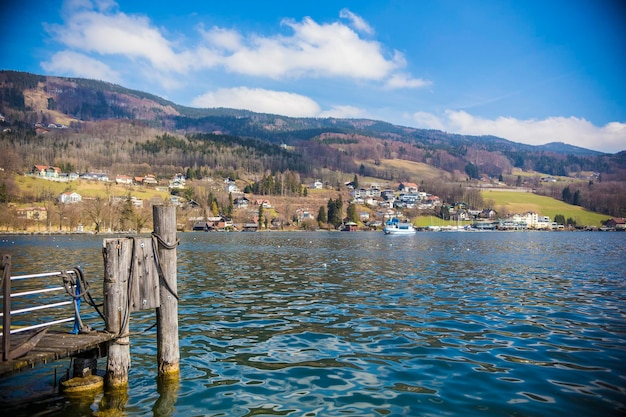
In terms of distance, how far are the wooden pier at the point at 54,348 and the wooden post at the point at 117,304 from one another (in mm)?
279

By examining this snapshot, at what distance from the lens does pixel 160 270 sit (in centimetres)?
1049

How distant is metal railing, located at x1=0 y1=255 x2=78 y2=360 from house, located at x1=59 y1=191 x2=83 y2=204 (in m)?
139

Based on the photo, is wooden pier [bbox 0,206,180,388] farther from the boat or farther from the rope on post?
the boat

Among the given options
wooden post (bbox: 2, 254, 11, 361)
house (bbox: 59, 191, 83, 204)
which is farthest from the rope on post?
house (bbox: 59, 191, 83, 204)

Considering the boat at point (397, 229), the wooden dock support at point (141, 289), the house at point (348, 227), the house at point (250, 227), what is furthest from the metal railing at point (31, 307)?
the house at point (348, 227)

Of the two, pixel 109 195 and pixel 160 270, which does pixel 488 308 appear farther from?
pixel 109 195

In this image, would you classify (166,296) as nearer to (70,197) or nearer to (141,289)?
(141,289)

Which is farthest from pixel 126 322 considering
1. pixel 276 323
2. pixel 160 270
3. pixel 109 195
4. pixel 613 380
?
pixel 109 195

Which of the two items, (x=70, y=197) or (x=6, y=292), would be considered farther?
(x=70, y=197)

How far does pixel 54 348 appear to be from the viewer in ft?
28.9

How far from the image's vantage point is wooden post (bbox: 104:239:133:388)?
9.86 m

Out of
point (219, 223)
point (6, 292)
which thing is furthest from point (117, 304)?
point (219, 223)

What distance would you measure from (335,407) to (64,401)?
5.95m

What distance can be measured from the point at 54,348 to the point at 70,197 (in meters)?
168
